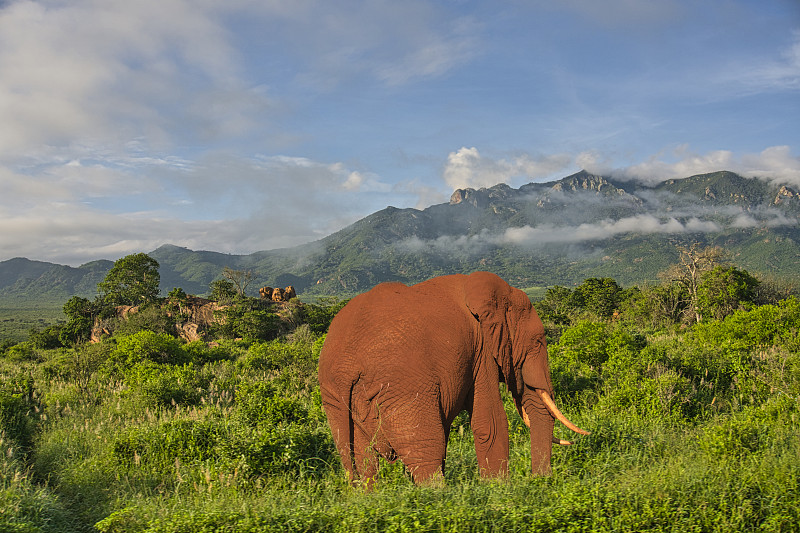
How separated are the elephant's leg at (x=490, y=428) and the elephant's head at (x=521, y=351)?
44 centimetres

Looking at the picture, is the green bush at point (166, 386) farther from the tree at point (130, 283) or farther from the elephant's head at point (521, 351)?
the tree at point (130, 283)

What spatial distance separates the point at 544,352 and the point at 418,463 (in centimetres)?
218

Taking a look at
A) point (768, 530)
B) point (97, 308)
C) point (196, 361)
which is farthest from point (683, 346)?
point (97, 308)

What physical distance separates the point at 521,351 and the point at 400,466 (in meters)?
1.93

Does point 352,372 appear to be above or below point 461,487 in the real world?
above

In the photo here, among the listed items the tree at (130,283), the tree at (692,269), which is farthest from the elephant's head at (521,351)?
the tree at (130,283)

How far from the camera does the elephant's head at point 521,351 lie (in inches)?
207

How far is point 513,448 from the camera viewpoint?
257 inches

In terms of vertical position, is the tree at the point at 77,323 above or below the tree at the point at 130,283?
below

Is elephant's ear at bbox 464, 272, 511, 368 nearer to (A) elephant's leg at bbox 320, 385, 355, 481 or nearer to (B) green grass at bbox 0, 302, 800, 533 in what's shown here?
(B) green grass at bbox 0, 302, 800, 533

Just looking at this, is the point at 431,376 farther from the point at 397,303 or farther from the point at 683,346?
the point at 683,346

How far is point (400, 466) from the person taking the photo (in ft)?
16.4

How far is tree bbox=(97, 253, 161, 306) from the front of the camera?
43.8 meters

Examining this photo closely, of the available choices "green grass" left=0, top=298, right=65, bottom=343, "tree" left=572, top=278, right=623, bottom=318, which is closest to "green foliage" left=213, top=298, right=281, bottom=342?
"green grass" left=0, top=298, right=65, bottom=343
